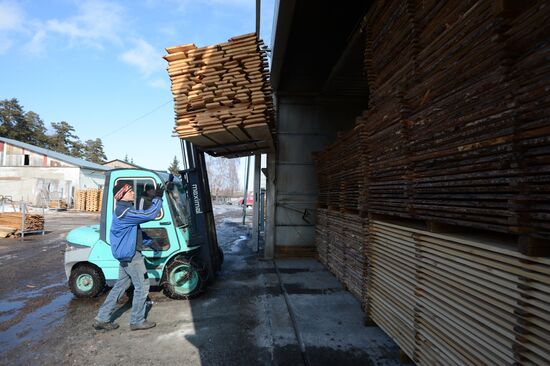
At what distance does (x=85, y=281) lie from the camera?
6309 mm

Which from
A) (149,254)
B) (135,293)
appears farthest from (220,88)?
(135,293)

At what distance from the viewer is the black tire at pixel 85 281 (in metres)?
6.25

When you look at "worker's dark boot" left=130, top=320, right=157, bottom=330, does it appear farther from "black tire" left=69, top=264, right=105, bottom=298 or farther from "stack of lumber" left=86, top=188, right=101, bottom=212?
"stack of lumber" left=86, top=188, right=101, bottom=212

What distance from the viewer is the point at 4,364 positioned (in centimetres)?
391

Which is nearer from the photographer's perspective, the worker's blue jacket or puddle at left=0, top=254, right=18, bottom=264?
the worker's blue jacket

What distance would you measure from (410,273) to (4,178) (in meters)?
38.7

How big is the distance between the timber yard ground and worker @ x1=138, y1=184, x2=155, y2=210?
175cm

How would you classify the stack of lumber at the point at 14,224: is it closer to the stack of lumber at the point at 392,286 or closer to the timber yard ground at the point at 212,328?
the timber yard ground at the point at 212,328

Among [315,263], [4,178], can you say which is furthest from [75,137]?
[315,263]

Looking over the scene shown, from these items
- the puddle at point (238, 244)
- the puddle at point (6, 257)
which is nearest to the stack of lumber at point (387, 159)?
the puddle at point (238, 244)

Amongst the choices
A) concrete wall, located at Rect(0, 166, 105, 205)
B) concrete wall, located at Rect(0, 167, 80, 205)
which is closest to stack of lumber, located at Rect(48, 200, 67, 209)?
concrete wall, located at Rect(0, 166, 105, 205)

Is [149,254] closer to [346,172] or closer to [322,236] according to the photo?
[346,172]

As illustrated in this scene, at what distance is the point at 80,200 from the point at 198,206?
2743cm

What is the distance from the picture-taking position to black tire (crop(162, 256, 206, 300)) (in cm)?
618
